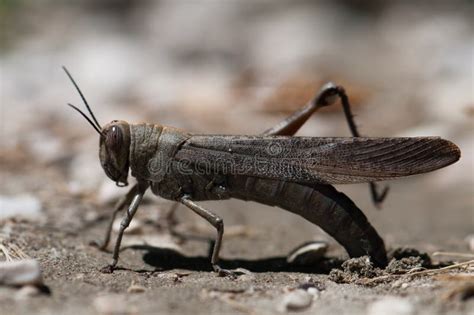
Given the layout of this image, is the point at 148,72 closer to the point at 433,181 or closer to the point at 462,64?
the point at 462,64

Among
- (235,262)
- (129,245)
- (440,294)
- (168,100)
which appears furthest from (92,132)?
(440,294)

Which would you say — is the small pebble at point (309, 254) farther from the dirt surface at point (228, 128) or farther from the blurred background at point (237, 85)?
the blurred background at point (237, 85)

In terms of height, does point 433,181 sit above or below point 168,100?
below

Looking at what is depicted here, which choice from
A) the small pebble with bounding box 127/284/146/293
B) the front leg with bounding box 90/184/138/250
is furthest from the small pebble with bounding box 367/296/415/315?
the front leg with bounding box 90/184/138/250

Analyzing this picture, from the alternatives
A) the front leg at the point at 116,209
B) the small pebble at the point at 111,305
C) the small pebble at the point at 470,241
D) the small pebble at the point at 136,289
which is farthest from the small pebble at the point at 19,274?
the small pebble at the point at 470,241

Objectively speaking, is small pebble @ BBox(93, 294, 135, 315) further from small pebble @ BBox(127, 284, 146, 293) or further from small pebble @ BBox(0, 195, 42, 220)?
small pebble @ BBox(0, 195, 42, 220)

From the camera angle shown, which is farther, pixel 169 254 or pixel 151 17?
pixel 151 17

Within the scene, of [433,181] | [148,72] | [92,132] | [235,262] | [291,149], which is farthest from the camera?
[148,72]
